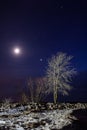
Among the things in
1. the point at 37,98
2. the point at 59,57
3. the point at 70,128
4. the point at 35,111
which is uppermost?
the point at 59,57

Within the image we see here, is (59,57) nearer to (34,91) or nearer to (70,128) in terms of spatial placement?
(34,91)

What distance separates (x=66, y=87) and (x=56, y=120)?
16089mm

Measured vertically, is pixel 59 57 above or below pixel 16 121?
above

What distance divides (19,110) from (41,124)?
9163 mm

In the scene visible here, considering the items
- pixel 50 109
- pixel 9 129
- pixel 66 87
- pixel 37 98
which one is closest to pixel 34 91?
pixel 37 98

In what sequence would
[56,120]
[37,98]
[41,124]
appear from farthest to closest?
[37,98]
[56,120]
[41,124]

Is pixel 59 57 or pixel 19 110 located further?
pixel 59 57

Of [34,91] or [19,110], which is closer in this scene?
[19,110]

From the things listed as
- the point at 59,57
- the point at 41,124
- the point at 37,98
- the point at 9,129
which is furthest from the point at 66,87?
the point at 9,129

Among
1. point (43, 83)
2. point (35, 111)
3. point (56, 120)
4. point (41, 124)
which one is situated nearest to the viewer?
point (41, 124)

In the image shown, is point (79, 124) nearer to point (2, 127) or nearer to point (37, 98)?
point (2, 127)

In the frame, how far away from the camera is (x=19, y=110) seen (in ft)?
100

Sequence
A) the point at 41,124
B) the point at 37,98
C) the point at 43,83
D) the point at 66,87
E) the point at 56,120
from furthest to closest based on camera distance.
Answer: the point at 37,98 < the point at 43,83 < the point at 66,87 < the point at 56,120 < the point at 41,124

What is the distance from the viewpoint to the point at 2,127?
20609 mm
